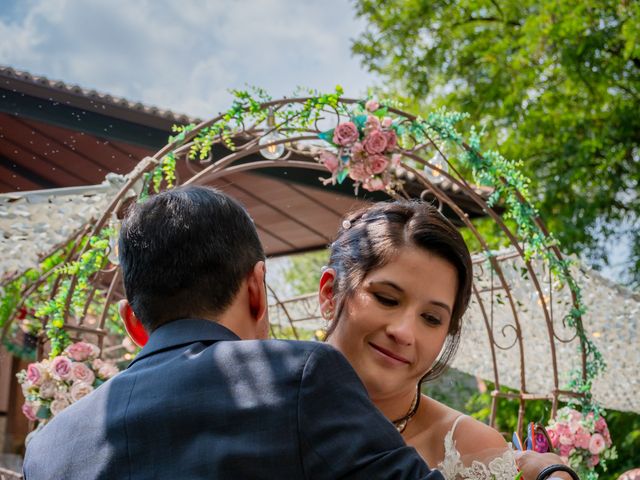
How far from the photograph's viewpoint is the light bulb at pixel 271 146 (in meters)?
4.61

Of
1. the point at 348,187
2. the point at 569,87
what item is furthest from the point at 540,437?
the point at 569,87

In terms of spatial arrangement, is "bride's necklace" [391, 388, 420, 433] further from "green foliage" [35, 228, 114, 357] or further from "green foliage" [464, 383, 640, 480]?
"green foliage" [464, 383, 640, 480]

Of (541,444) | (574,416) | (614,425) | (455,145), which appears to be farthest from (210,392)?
(614,425)

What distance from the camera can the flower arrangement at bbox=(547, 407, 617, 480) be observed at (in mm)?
5117

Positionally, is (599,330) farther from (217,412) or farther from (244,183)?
(217,412)

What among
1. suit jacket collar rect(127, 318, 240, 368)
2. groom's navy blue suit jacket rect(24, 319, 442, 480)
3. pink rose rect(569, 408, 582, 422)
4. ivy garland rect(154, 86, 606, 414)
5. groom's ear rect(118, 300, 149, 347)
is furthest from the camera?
pink rose rect(569, 408, 582, 422)

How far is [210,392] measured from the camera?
4.38ft

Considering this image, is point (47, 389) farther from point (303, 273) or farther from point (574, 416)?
point (303, 273)

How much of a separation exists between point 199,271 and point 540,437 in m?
1.30

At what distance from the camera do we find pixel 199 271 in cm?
147

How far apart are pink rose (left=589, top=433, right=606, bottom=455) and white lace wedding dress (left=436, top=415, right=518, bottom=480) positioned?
3112mm

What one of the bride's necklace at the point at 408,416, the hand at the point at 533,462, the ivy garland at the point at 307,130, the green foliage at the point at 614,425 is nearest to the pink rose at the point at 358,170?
the ivy garland at the point at 307,130

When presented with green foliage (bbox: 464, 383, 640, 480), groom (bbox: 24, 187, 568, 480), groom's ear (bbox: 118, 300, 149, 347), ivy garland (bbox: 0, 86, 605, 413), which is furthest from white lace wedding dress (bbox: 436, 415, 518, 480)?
green foliage (bbox: 464, 383, 640, 480)

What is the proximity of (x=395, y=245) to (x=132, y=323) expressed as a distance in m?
0.83
